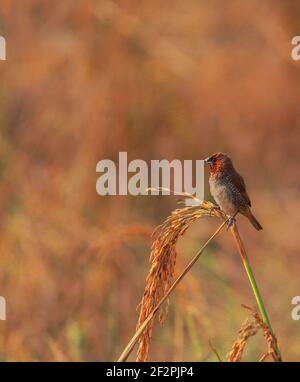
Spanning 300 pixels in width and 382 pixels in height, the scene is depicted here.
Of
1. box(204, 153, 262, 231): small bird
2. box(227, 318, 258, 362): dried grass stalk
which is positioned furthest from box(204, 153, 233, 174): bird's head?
box(227, 318, 258, 362): dried grass stalk

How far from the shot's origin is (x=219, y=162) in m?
3.28

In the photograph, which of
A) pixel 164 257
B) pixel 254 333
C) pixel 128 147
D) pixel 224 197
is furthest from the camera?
pixel 128 147

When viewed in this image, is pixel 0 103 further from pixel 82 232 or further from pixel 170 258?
pixel 170 258

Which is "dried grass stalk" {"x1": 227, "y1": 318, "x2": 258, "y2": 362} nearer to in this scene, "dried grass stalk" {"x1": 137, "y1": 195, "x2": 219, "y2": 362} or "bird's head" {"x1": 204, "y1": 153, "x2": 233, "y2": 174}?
"dried grass stalk" {"x1": 137, "y1": 195, "x2": 219, "y2": 362}

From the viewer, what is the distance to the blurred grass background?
558 cm

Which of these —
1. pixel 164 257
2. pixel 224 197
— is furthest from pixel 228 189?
pixel 164 257

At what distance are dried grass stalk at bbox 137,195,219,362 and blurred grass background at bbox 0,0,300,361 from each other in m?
1.73

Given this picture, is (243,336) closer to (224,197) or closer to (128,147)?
(224,197)

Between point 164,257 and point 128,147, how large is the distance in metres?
4.39

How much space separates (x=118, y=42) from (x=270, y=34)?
1.07 m

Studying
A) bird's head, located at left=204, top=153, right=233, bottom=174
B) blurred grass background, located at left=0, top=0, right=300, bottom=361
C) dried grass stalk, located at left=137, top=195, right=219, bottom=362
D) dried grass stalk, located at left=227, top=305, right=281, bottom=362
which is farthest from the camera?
blurred grass background, located at left=0, top=0, right=300, bottom=361

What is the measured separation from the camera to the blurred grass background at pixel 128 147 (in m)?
5.58

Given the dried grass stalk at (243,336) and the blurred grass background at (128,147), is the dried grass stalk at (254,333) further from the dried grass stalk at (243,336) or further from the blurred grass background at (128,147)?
the blurred grass background at (128,147)

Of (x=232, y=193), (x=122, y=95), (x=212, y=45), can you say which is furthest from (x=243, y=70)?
(x=232, y=193)
